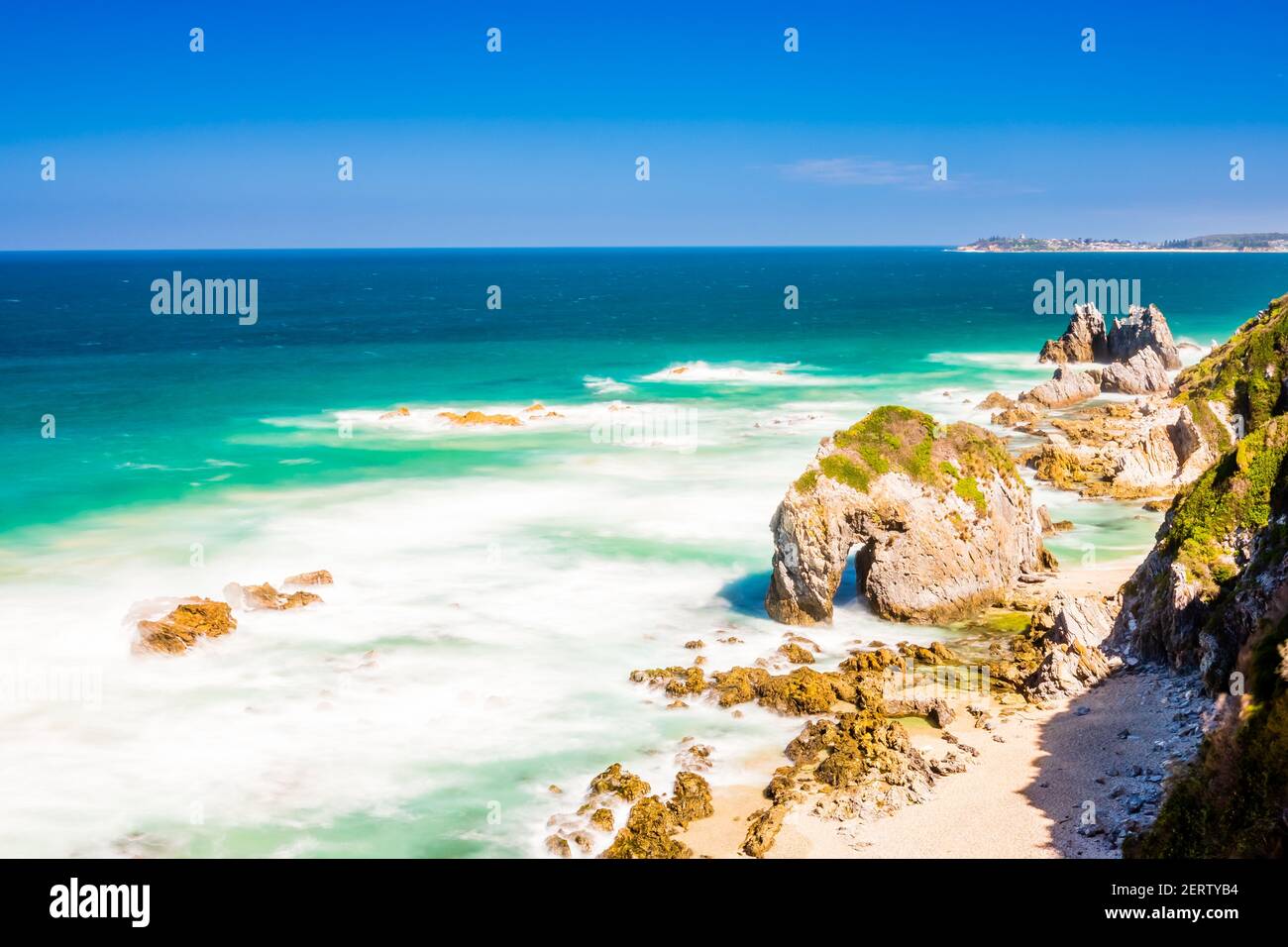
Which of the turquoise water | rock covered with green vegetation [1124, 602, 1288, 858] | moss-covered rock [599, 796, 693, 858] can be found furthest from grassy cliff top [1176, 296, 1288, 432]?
moss-covered rock [599, 796, 693, 858]

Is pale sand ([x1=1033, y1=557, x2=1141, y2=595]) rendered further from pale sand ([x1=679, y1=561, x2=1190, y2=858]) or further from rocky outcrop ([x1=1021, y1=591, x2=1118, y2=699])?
pale sand ([x1=679, y1=561, x2=1190, y2=858])

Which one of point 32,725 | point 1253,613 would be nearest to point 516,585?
point 32,725

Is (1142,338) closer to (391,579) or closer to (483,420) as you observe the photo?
(483,420)

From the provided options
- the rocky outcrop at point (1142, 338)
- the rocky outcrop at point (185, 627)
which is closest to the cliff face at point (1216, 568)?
the rocky outcrop at point (185, 627)

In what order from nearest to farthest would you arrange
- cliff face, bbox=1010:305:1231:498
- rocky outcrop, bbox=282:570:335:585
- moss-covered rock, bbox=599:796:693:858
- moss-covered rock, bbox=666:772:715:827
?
1. moss-covered rock, bbox=599:796:693:858
2. moss-covered rock, bbox=666:772:715:827
3. rocky outcrop, bbox=282:570:335:585
4. cliff face, bbox=1010:305:1231:498

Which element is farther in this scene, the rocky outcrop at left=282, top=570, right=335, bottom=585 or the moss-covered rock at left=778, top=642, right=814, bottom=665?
the rocky outcrop at left=282, top=570, right=335, bottom=585

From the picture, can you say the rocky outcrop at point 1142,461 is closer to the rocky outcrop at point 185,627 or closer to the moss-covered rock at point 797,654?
the moss-covered rock at point 797,654

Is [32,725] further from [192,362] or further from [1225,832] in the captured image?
[192,362]
